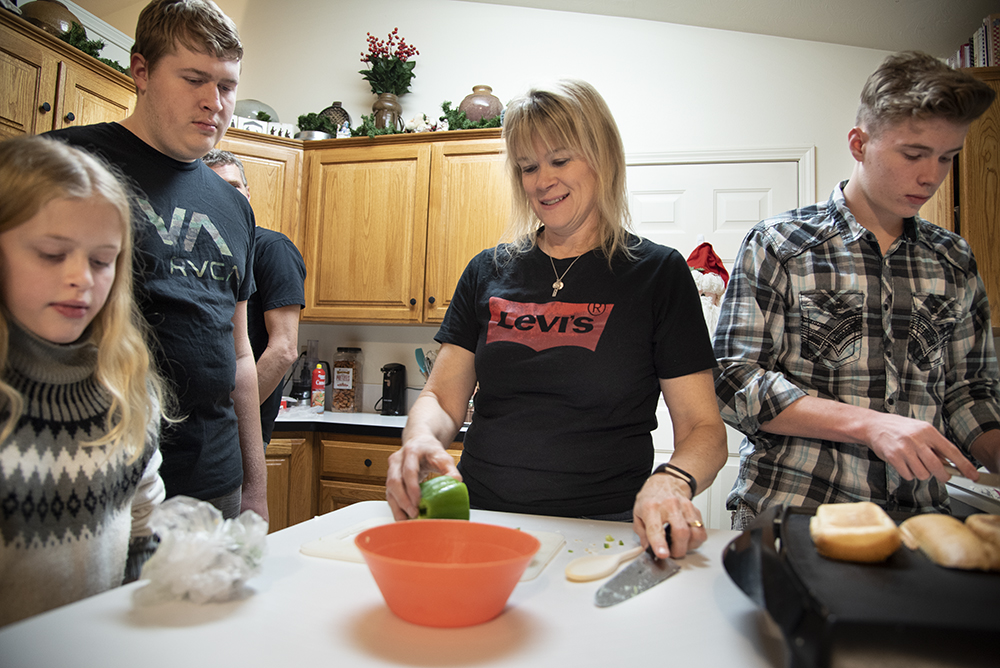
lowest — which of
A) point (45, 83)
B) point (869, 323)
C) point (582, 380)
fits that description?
point (582, 380)

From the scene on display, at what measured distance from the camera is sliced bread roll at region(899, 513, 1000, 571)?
530 millimetres

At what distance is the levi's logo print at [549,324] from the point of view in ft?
3.41

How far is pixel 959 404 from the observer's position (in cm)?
115

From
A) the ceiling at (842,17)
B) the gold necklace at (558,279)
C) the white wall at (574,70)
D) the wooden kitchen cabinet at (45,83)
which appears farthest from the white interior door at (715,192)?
the wooden kitchen cabinet at (45,83)

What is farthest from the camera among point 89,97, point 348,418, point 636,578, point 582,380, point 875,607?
point 348,418

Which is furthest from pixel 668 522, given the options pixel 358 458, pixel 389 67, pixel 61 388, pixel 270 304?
pixel 389 67

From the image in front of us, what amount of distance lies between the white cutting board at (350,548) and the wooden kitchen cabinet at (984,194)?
2.27 meters

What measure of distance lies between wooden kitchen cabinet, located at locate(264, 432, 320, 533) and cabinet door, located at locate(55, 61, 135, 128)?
56.5 inches

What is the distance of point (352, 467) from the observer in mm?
2682

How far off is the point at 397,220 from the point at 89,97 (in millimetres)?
1299

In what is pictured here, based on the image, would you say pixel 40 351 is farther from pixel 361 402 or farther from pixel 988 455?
pixel 361 402

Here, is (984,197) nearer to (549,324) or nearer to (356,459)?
(549,324)

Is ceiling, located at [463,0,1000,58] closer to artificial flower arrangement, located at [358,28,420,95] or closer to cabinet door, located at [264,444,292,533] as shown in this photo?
artificial flower arrangement, located at [358,28,420,95]

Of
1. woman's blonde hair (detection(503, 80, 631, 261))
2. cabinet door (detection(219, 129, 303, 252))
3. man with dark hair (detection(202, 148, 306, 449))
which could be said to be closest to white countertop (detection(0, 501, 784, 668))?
woman's blonde hair (detection(503, 80, 631, 261))
